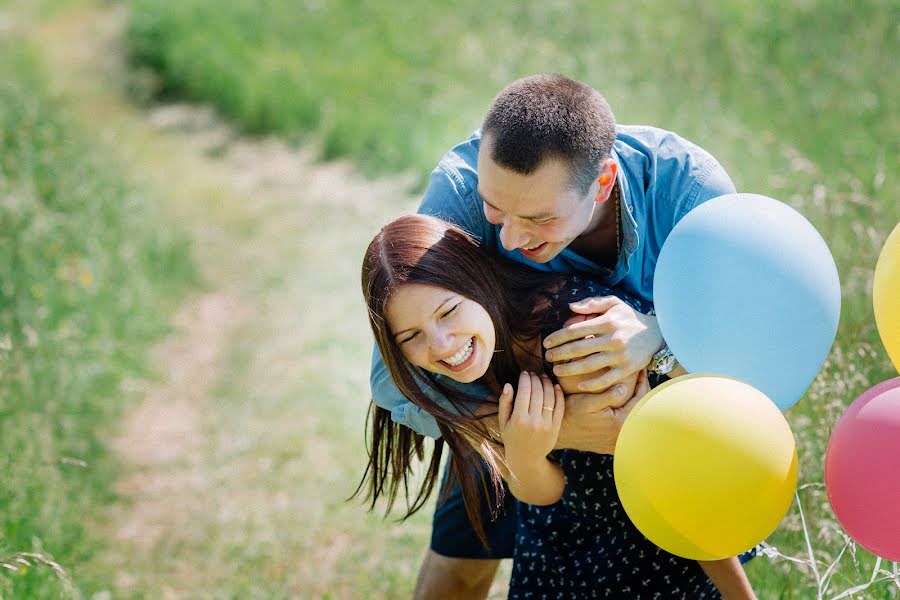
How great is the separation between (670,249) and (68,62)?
28.2 feet

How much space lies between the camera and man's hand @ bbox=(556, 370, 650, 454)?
2.31 m

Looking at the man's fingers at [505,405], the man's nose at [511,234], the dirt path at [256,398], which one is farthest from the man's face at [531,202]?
the dirt path at [256,398]

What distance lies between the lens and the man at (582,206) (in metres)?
2.31

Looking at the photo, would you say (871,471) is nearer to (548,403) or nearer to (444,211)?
(548,403)

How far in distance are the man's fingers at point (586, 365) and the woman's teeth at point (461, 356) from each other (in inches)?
8.0

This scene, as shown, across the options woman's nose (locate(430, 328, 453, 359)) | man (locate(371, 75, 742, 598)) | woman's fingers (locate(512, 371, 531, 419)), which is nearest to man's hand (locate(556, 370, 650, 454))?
man (locate(371, 75, 742, 598))

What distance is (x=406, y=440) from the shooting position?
271cm

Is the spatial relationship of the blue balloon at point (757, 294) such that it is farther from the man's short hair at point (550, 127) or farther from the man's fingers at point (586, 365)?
the man's short hair at point (550, 127)

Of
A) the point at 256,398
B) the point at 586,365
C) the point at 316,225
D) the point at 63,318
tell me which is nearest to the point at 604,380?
the point at 586,365

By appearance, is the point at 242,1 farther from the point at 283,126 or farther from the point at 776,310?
the point at 776,310

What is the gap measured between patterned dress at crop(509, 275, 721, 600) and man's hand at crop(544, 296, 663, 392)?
12cm

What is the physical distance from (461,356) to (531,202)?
39 cm

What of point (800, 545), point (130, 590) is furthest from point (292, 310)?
point (800, 545)

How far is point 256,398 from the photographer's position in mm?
4848
